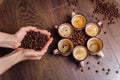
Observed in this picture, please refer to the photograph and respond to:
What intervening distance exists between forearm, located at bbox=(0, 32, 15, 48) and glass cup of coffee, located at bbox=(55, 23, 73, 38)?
30 centimetres

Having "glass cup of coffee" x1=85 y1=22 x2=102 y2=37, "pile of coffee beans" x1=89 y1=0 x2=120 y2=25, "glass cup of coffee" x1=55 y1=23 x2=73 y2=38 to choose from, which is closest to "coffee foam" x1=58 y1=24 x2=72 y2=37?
"glass cup of coffee" x1=55 y1=23 x2=73 y2=38

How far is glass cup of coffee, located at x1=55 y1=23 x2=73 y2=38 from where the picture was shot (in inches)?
61.1

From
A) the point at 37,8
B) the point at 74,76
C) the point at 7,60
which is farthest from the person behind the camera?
the point at 37,8

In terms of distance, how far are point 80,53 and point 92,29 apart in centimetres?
17

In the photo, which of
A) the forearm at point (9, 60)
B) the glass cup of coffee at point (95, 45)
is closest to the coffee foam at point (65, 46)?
the glass cup of coffee at point (95, 45)

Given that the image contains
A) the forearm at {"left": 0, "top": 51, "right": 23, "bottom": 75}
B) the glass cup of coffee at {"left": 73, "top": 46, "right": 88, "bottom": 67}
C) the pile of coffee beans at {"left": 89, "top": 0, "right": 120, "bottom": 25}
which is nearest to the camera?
the forearm at {"left": 0, "top": 51, "right": 23, "bottom": 75}

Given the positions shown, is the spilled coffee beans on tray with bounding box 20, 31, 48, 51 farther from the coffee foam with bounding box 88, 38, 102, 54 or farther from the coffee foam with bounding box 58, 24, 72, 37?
the coffee foam with bounding box 88, 38, 102, 54

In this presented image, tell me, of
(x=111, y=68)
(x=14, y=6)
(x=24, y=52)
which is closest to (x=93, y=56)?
(x=111, y=68)

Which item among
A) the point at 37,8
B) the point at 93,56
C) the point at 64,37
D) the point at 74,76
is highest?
the point at 37,8

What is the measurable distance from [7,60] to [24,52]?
0.36ft

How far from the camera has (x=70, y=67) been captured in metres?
1.53

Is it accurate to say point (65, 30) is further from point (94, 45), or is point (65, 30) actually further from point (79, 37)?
point (94, 45)

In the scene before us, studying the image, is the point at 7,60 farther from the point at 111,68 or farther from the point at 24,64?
the point at 111,68

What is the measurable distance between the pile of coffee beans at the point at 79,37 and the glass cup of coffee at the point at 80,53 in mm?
39
